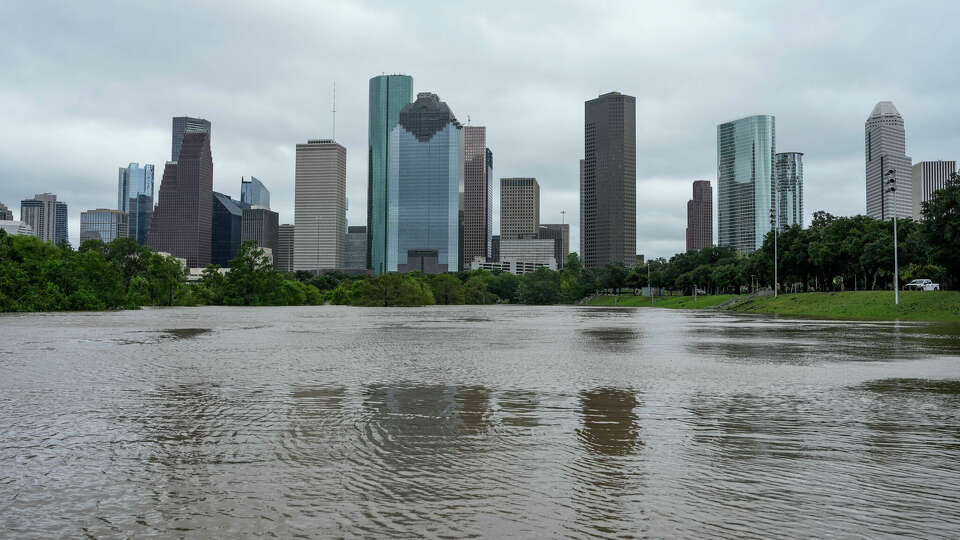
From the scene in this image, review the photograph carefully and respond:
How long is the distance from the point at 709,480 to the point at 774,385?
27.1 feet

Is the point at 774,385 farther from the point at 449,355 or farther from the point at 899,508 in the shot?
the point at 449,355

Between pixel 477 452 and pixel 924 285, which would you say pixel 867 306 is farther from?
pixel 477 452

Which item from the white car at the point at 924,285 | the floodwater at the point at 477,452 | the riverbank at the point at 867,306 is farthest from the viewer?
the white car at the point at 924,285

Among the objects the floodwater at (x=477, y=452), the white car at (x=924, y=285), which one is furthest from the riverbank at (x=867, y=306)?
the floodwater at (x=477, y=452)

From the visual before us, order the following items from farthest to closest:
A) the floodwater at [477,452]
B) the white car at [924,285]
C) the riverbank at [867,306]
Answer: the white car at [924,285]
the riverbank at [867,306]
the floodwater at [477,452]

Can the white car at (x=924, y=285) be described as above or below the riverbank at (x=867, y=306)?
above

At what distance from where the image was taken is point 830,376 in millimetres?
15695

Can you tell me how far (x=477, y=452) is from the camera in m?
8.00

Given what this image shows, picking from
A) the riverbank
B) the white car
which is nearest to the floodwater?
the riverbank

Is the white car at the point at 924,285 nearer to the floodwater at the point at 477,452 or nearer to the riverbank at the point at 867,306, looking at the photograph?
the riverbank at the point at 867,306

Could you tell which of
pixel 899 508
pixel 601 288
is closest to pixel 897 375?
pixel 899 508

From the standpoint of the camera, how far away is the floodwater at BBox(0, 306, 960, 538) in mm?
5695

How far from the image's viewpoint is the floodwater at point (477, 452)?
5.70 metres

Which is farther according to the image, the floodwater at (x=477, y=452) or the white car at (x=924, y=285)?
the white car at (x=924, y=285)
